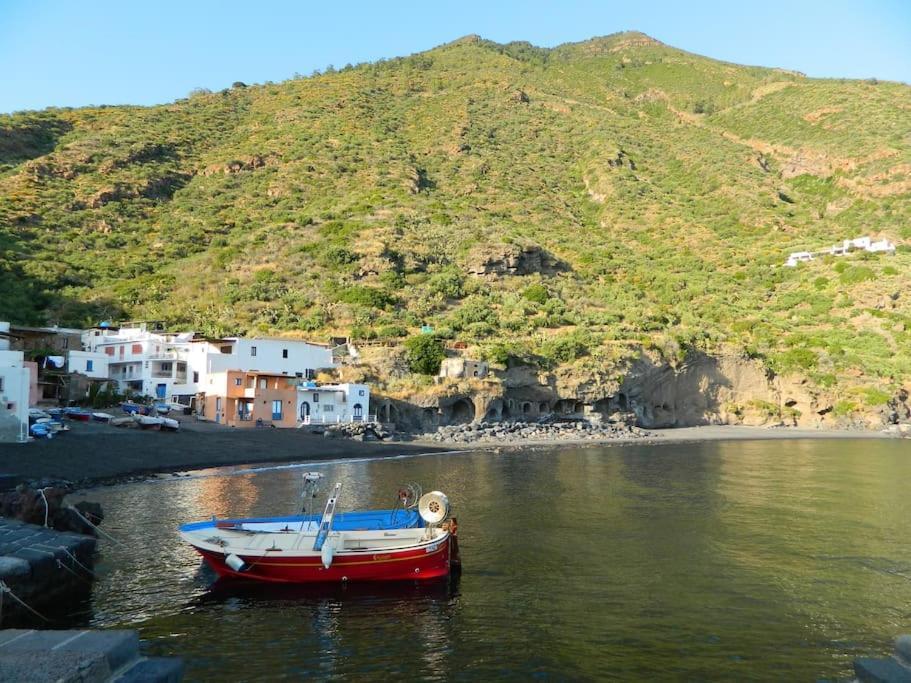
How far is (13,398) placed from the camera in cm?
3344

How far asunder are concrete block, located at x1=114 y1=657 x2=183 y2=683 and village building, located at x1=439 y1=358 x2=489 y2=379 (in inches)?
2165

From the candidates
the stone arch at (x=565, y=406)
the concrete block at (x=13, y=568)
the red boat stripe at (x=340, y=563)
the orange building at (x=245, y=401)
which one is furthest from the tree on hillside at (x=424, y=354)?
the concrete block at (x=13, y=568)

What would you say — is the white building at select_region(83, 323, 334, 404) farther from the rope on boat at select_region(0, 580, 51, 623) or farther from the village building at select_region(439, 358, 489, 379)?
the rope on boat at select_region(0, 580, 51, 623)

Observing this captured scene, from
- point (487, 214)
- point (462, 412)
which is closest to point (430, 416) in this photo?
point (462, 412)


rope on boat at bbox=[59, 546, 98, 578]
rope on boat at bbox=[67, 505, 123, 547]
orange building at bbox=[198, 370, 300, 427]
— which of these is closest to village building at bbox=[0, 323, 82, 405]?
orange building at bbox=[198, 370, 300, 427]

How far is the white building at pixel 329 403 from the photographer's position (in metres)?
56.4

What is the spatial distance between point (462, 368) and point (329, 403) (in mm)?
12443

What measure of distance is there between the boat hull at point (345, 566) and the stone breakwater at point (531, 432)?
126 ft

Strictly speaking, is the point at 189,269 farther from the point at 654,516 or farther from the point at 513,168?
the point at 654,516

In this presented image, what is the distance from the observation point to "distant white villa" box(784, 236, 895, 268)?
331 feet

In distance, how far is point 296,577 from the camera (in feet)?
53.1

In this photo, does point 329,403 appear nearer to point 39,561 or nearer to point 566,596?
point 39,561

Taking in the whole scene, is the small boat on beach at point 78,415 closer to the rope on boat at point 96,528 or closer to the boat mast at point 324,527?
the rope on boat at point 96,528

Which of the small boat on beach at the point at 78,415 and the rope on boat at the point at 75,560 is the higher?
the small boat on beach at the point at 78,415
